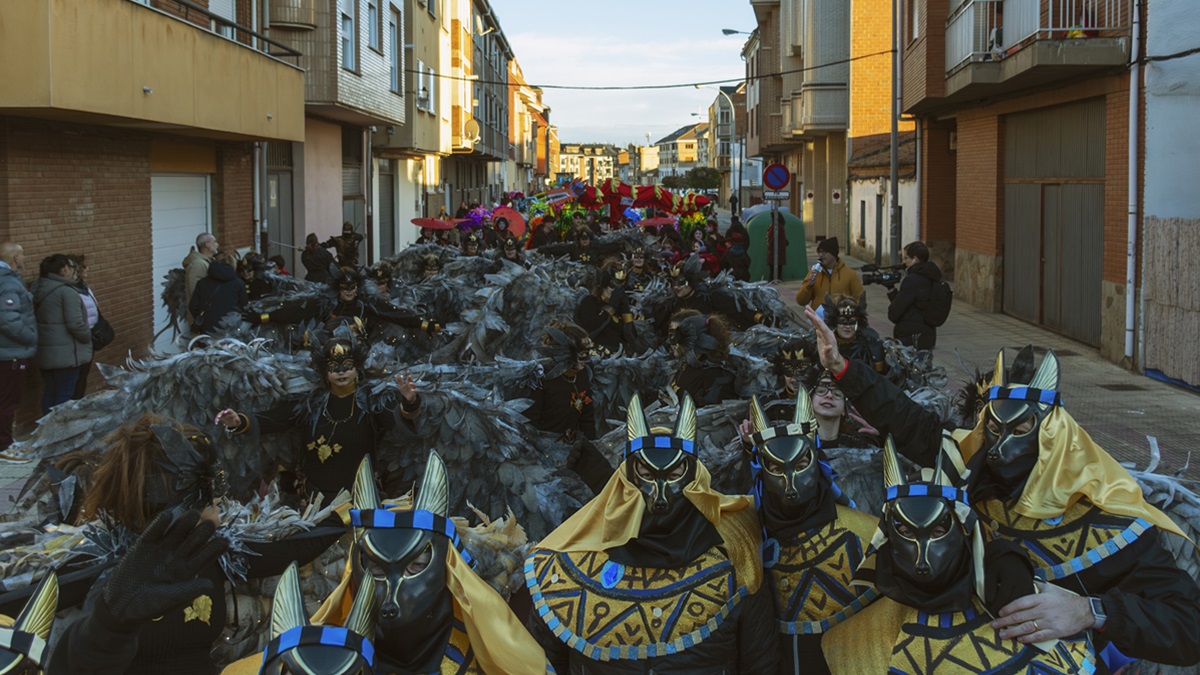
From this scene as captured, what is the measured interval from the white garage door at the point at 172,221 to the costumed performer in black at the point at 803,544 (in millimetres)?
13379

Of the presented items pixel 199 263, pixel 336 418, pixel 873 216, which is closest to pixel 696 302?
pixel 336 418

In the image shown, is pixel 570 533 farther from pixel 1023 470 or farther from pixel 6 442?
pixel 6 442

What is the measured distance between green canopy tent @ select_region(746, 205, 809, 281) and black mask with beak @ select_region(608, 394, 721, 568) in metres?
23.7

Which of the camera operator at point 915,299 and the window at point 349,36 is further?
the window at point 349,36

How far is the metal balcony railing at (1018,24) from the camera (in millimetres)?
16844

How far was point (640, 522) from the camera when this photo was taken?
434 centimetres

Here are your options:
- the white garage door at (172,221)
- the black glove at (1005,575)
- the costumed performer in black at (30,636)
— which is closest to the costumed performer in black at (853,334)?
the black glove at (1005,575)

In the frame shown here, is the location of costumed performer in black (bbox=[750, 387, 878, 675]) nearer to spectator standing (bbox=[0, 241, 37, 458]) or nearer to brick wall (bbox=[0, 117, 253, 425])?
spectator standing (bbox=[0, 241, 37, 458])

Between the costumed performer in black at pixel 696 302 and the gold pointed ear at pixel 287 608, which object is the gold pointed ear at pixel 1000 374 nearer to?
the gold pointed ear at pixel 287 608

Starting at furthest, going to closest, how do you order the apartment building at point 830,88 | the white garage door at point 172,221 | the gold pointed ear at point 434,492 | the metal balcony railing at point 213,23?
the apartment building at point 830,88 < the white garage door at point 172,221 < the metal balcony railing at point 213,23 < the gold pointed ear at point 434,492

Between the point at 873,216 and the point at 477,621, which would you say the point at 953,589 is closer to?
the point at 477,621

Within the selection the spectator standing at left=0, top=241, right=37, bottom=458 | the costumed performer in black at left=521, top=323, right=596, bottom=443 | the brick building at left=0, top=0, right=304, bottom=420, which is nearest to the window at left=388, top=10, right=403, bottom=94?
the brick building at left=0, top=0, right=304, bottom=420

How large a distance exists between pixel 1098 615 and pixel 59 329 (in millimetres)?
9927

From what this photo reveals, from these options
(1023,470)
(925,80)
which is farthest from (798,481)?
(925,80)
